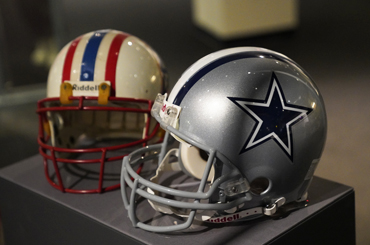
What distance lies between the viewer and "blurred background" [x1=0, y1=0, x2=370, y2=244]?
92.0 inches

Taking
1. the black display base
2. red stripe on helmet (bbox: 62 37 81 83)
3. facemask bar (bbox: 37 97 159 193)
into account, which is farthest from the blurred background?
red stripe on helmet (bbox: 62 37 81 83)

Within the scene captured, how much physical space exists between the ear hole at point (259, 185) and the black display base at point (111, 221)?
72 millimetres

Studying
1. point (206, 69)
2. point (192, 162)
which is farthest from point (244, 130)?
point (192, 162)

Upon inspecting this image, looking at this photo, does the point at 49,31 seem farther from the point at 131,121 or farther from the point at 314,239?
the point at 314,239

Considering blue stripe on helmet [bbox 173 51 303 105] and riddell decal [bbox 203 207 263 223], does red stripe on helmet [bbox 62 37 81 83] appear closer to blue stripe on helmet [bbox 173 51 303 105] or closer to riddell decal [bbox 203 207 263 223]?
blue stripe on helmet [bbox 173 51 303 105]

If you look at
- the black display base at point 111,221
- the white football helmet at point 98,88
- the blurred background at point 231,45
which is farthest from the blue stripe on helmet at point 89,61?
the blurred background at point 231,45

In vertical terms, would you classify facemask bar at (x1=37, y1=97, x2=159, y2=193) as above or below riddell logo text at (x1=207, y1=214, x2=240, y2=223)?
above

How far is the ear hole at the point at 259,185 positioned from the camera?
1.06m

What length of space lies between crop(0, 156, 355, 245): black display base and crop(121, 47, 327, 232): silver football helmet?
1.4 inches

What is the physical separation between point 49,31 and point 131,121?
223 cm

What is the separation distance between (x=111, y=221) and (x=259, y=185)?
0.38 meters

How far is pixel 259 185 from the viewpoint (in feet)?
3.57

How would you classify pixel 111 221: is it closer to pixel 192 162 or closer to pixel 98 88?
pixel 192 162

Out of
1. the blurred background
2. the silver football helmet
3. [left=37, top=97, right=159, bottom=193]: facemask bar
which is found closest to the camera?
the silver football helmet
